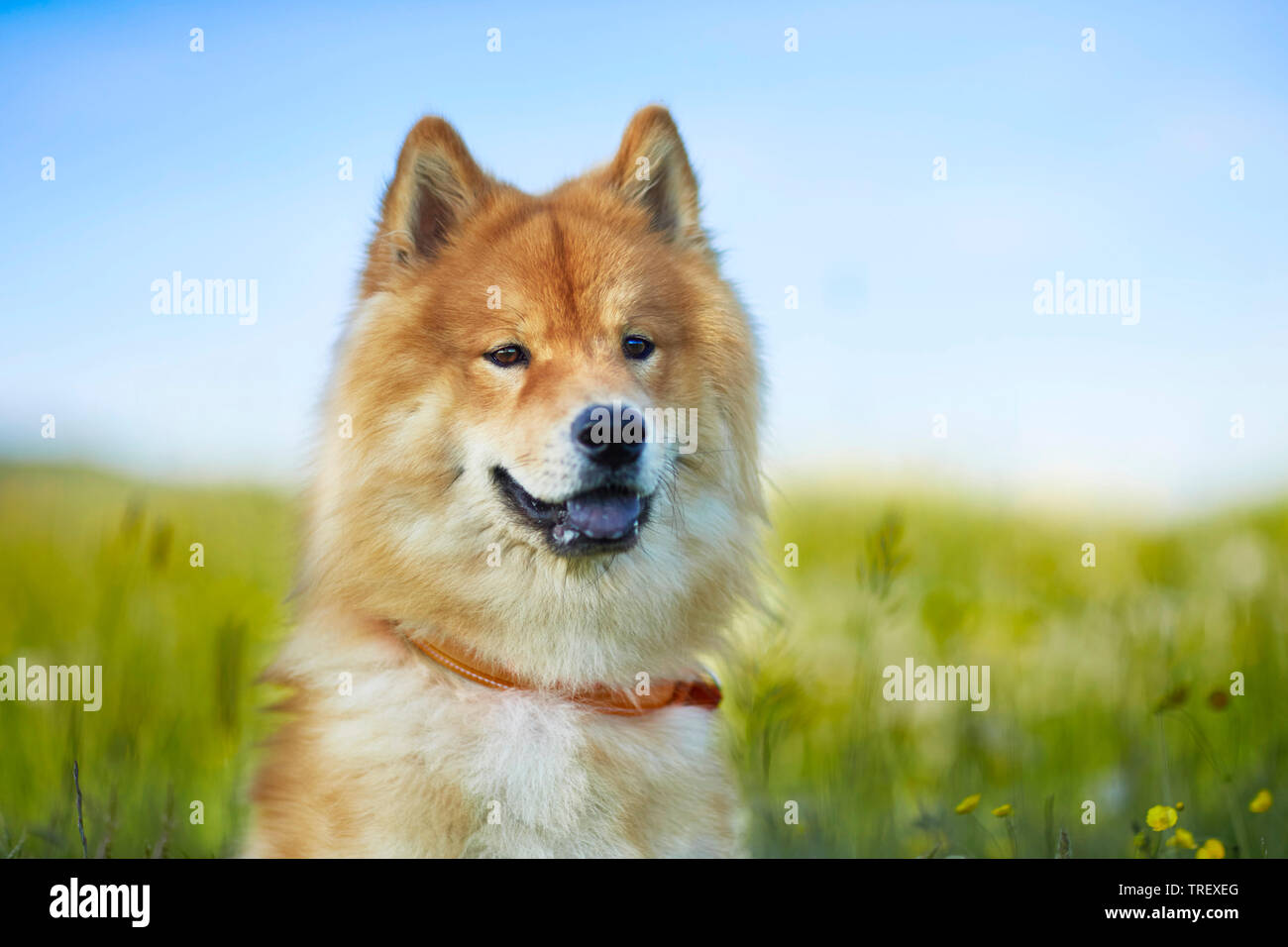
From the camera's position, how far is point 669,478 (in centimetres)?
287

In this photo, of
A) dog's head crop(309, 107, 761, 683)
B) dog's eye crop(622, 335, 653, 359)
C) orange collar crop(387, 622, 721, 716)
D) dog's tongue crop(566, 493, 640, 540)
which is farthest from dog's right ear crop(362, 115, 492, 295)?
orange collar crop(387, 622, 721, 716)

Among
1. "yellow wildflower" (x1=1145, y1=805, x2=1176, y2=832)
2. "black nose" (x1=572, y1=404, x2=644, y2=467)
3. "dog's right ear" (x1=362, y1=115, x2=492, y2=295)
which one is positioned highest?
"dog's right ear" (x1=362, y1=115, x2=492, y2=295)

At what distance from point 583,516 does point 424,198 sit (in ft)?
4.00

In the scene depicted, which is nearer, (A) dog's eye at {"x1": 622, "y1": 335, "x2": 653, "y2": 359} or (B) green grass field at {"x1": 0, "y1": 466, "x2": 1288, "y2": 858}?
(A) dog's eye at {"x1": 622, "y1": 335, "x2": 653, "y2": 359}

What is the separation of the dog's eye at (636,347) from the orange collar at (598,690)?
3.36ft

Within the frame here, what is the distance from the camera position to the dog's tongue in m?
2.66

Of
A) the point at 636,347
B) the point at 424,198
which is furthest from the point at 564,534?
the point at 424,198

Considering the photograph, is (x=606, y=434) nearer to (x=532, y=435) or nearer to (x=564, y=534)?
(x=532, y=435)

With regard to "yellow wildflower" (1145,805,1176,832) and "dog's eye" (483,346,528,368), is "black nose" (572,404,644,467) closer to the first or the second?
"dog's eye" (483,346,528,368)

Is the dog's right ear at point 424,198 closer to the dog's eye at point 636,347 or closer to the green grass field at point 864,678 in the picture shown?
the dog's eye at point 636,347

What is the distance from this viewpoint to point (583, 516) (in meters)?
2.66

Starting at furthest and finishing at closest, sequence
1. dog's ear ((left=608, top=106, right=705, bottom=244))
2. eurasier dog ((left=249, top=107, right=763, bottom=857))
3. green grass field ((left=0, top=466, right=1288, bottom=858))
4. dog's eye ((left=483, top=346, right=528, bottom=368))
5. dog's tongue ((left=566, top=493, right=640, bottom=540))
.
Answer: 1. green grass field ((left=0, top=466, right=1288, bottom=858))
2. dog's ear ((left=608, top=106, right=705, bottom=244))
3. dog's eye ((left=483, top=346, right=528, bottom=368))
4. dog's tongue ((left=566, top=493, right=640, bottom=540))
5. eurasier dog ((left=249, top=107, right=763, bottom=857))
